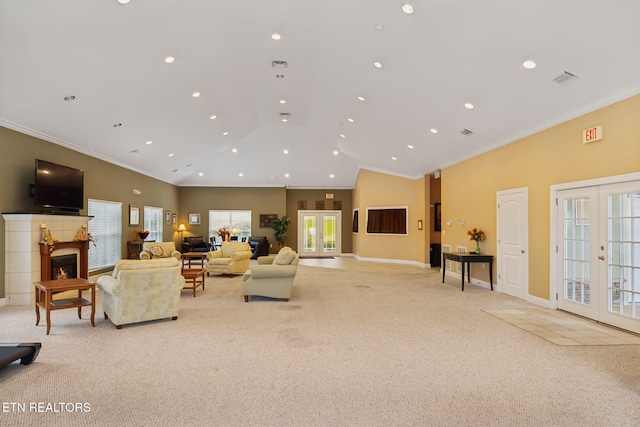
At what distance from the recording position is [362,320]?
5340 mm

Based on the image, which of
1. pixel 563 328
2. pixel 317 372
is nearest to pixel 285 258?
pixel 317 372

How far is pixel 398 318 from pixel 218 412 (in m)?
3.30

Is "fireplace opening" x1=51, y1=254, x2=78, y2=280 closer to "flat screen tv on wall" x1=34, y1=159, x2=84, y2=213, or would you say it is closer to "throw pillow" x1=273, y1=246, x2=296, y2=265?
"flat screen tv on wall" x1=34, y1=159, x2=84, y2=213

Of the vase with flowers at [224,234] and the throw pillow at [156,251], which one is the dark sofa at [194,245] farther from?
the throw pillow at [156,251]

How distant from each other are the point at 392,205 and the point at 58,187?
9.42m

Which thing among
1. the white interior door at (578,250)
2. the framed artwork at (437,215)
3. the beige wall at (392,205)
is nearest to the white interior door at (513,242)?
the white interior door at (578,250)

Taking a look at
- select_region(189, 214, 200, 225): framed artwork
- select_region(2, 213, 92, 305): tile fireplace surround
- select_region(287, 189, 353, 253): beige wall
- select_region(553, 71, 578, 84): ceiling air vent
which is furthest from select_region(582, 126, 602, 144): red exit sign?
select_region(189, 214, 200, 225): framed artwork

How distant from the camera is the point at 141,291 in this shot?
16.5ft

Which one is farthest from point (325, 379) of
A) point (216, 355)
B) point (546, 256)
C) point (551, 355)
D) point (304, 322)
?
point (546, 256)

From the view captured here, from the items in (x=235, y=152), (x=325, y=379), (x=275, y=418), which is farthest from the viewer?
(x=235, y=152)

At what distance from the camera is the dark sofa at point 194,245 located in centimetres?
1386

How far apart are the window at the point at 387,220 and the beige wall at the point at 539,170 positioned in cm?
307

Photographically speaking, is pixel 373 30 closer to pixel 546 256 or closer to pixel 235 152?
pixel 546 256

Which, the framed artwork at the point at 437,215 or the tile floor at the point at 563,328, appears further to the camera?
the framed artwork at the point at 437,215
